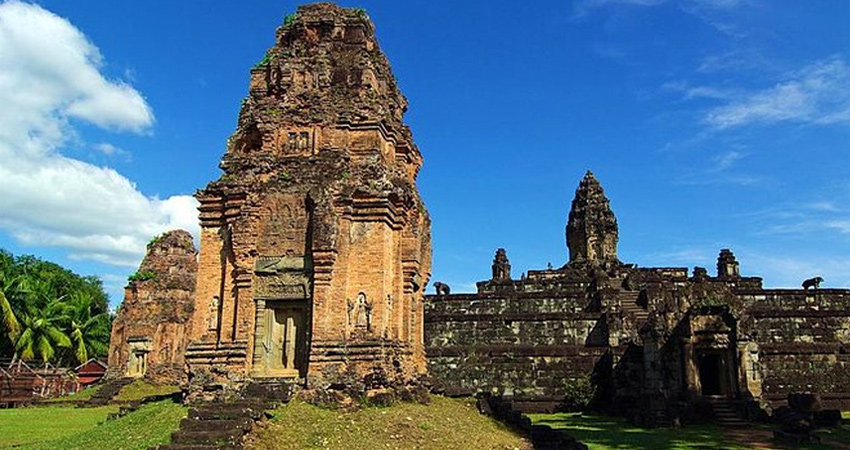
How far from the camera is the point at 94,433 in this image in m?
12.9

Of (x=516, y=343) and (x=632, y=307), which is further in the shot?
(x=632, y=307)

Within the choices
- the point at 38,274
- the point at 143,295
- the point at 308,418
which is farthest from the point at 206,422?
the point at 38,274

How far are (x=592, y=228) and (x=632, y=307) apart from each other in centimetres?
1242

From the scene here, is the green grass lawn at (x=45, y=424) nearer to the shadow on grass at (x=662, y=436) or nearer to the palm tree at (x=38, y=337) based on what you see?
the shadow on grass at (x=662, y=436)

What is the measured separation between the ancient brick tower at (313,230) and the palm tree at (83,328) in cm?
3510

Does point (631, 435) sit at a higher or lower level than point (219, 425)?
lower

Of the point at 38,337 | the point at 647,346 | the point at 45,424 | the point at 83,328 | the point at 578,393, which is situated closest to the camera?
the point at 45,424

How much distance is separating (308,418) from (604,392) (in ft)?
44.7

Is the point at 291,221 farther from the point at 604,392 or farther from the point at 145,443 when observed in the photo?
Answer: the point at 604,392

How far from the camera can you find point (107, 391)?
2723 cm

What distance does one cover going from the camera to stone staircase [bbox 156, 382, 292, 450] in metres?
9.84

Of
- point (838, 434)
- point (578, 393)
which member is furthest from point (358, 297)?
point (838, 434)

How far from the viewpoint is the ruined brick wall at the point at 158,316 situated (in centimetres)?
2942

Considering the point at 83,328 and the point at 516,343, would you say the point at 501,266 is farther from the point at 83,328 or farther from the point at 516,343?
the point at 83,328
